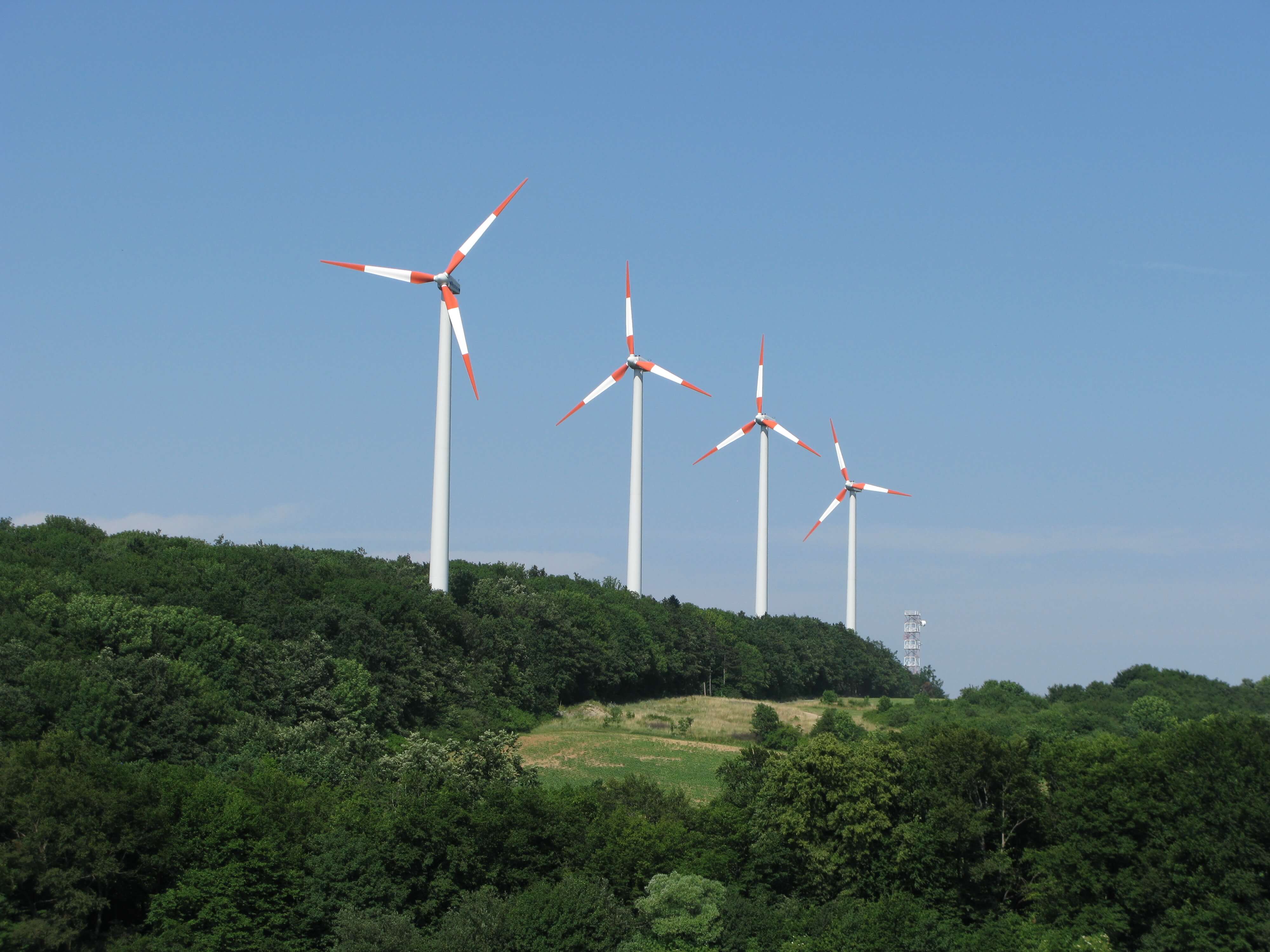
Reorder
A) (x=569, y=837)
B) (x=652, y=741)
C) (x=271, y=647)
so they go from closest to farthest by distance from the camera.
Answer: (x=569, y=837), (x=271, y=647), (x=652, y=741)

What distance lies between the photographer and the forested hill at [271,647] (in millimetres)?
76875

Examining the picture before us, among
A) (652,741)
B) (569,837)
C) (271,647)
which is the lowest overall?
(569,837)

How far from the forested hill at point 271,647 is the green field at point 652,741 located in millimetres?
4765

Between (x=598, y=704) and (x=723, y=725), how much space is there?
18.0 metres

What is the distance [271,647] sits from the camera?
95875mm

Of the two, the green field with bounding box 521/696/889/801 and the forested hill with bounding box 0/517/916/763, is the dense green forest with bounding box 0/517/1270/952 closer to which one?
the forested hill with bounding box 0/517/916/763

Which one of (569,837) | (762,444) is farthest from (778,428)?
(569,837)

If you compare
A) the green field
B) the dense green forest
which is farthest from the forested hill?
the green field

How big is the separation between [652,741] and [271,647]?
32646 mm

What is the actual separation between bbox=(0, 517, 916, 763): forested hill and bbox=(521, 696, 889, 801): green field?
4.77 m

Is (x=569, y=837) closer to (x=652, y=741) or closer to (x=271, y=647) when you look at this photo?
(x=271, y=647)

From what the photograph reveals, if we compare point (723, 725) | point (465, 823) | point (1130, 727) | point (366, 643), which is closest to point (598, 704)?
point (723, 725)

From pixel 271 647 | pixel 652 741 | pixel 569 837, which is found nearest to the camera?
pixel 569 837

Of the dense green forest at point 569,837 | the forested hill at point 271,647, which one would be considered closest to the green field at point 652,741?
the forested hill at point 271,647
